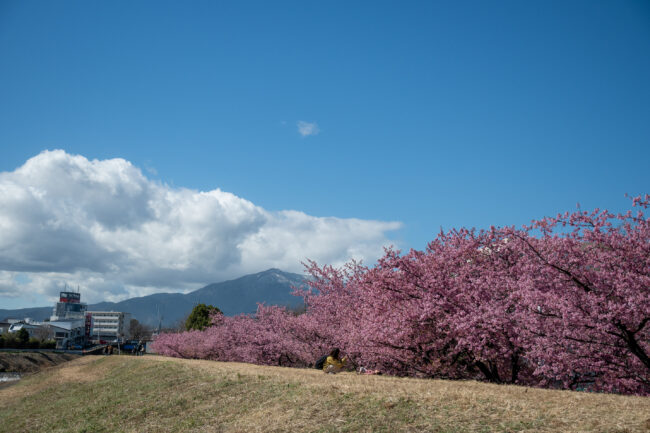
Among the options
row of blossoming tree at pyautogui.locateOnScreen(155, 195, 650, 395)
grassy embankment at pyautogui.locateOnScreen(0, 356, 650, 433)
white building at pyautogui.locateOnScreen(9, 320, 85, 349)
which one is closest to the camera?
grassy embankment at pyautogui.locateOnScreen(0, 356, 650, 433)

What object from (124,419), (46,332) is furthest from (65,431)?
(46,332)

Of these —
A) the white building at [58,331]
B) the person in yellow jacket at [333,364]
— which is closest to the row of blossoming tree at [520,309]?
the person in yellow jacket at [333,364]

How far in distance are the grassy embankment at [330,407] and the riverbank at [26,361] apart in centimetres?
4965

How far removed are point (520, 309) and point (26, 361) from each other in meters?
69.3

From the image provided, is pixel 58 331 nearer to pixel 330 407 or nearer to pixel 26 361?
pixel 26 361

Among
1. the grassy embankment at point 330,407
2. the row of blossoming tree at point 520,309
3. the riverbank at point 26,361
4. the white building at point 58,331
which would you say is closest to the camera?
the grassy embankment at point 330,407

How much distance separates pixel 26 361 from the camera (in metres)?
62.0

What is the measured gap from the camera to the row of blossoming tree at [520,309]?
9680 millimetres

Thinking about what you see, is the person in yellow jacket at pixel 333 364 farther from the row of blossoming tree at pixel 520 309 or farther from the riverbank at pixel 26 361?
the riverbank at pixel 26 361

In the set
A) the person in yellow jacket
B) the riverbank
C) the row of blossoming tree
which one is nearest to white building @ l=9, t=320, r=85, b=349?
the riverbank

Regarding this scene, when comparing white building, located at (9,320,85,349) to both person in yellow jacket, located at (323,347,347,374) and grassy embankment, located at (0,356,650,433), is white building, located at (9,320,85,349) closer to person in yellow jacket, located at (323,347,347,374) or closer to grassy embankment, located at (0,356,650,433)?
grassy embankment, located at (0,356,650,433)

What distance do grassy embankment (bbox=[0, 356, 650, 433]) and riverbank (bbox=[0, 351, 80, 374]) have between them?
163 ft

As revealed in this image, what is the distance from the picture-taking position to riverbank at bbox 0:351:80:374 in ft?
191

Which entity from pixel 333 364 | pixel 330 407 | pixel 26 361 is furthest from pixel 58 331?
pixel 330 407
